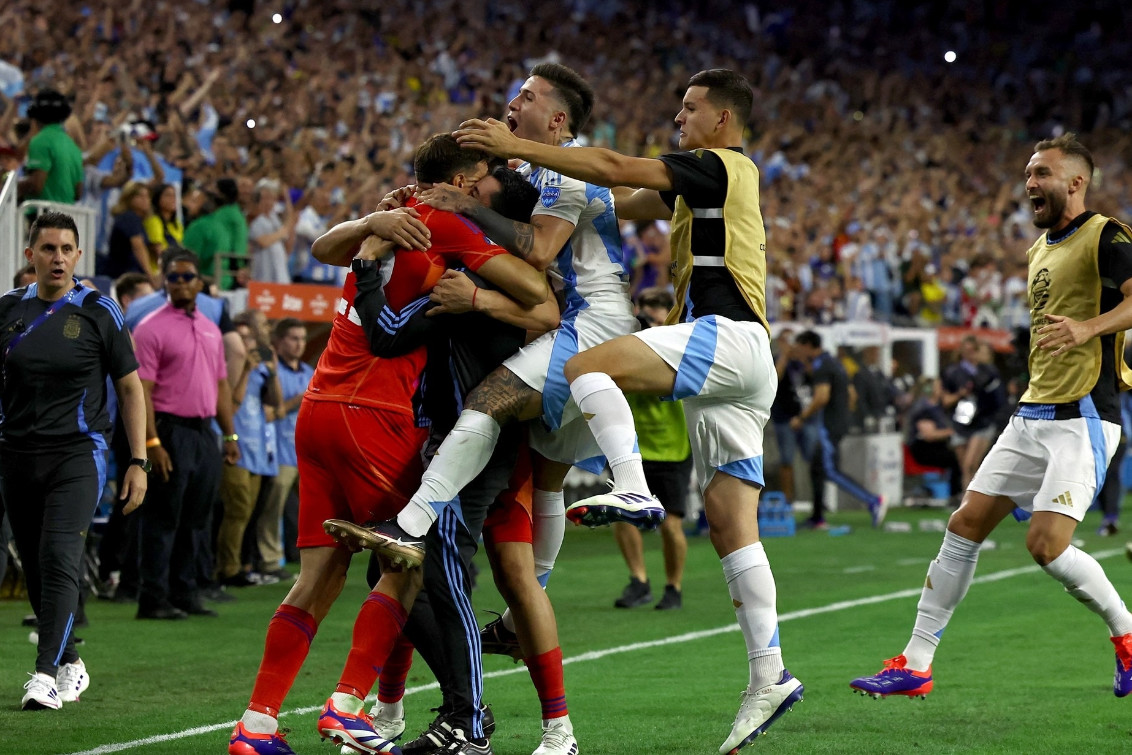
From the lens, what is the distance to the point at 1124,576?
1300cm

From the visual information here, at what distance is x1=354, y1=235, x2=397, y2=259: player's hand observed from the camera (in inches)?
217

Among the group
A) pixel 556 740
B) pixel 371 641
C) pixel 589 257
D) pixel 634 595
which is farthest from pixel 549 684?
pixel 634 595

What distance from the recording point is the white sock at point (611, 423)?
536 centimetres

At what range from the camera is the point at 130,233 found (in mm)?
13320

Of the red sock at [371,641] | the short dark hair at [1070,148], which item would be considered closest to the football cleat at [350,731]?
the red sock at [371,641]

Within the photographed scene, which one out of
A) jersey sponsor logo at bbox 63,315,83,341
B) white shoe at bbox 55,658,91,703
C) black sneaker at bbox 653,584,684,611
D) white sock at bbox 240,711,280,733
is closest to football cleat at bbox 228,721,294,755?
white sock at bbox 240,711,280,733

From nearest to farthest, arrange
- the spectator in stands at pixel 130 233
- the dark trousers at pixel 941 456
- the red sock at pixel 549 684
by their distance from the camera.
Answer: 1. the red sock at pixel 549 684
2. the spectator in stands at pixel 130 233
3. the dark trousers at pixel 941 456

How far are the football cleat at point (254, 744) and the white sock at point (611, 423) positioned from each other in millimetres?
1521

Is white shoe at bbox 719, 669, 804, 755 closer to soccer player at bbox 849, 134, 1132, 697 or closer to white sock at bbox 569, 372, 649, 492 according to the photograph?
white sock at bbox 569, 372, 649, 492

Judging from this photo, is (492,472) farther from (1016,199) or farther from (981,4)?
(981,4)

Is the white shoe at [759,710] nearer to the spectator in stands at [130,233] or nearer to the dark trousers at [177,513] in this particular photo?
the dark trousers at [177,513]

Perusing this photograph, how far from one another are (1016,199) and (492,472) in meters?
31.2

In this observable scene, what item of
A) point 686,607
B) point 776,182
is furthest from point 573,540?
point 776,182

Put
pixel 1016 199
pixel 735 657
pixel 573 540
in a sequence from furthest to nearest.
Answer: pixel 1016 199
pixel 573 540
pixel 735 657
